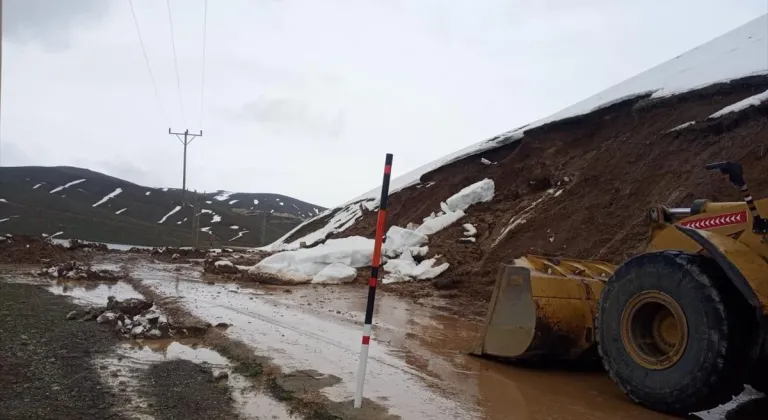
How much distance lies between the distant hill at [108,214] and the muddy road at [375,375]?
3848 centimetres

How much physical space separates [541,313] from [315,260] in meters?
10.7

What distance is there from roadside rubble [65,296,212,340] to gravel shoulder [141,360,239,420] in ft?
4.68

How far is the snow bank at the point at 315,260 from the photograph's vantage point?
50.3ft

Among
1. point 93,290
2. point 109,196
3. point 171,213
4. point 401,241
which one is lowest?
point 93,290

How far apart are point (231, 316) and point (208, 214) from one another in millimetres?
86156

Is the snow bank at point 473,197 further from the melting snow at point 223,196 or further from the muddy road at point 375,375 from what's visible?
the melting snow at point 223,196

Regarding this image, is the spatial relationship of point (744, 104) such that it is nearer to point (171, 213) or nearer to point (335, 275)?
point (335, 275)

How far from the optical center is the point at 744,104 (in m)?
13.4

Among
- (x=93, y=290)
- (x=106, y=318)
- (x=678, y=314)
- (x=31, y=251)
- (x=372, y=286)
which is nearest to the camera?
(x=678, y=314)

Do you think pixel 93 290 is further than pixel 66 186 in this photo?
No

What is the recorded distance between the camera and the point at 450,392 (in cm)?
487

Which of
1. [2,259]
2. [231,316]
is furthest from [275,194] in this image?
[231,316]

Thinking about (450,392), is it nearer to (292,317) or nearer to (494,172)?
(292,317)

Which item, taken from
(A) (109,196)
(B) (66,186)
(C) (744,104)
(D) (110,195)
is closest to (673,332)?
(C) (744,104)
